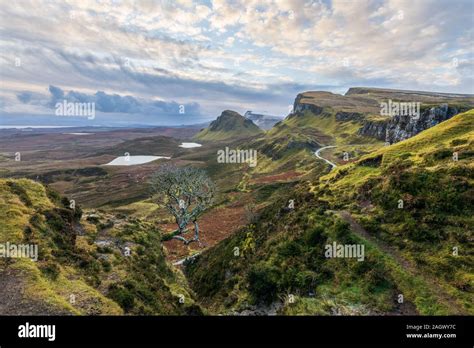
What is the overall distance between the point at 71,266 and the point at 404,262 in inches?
1172

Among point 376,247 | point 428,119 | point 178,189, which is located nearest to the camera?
point 376,247

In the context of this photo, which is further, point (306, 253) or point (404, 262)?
point (306, 253)

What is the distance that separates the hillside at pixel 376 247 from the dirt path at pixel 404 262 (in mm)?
66

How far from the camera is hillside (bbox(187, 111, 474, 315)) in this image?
75.4 ft

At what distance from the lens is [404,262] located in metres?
25.7

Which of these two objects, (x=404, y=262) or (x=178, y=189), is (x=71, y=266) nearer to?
(x=404, y=262)

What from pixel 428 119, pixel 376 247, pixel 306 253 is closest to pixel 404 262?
pixel 376 247

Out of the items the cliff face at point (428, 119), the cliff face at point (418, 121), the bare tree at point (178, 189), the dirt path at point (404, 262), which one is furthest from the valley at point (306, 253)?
the cliff face at point (418, 121)

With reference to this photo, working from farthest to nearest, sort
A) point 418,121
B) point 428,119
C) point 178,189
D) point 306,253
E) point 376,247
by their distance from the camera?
point 418,121 < point 428,119 < point 178,189 < point 306,253 < point 376,247
